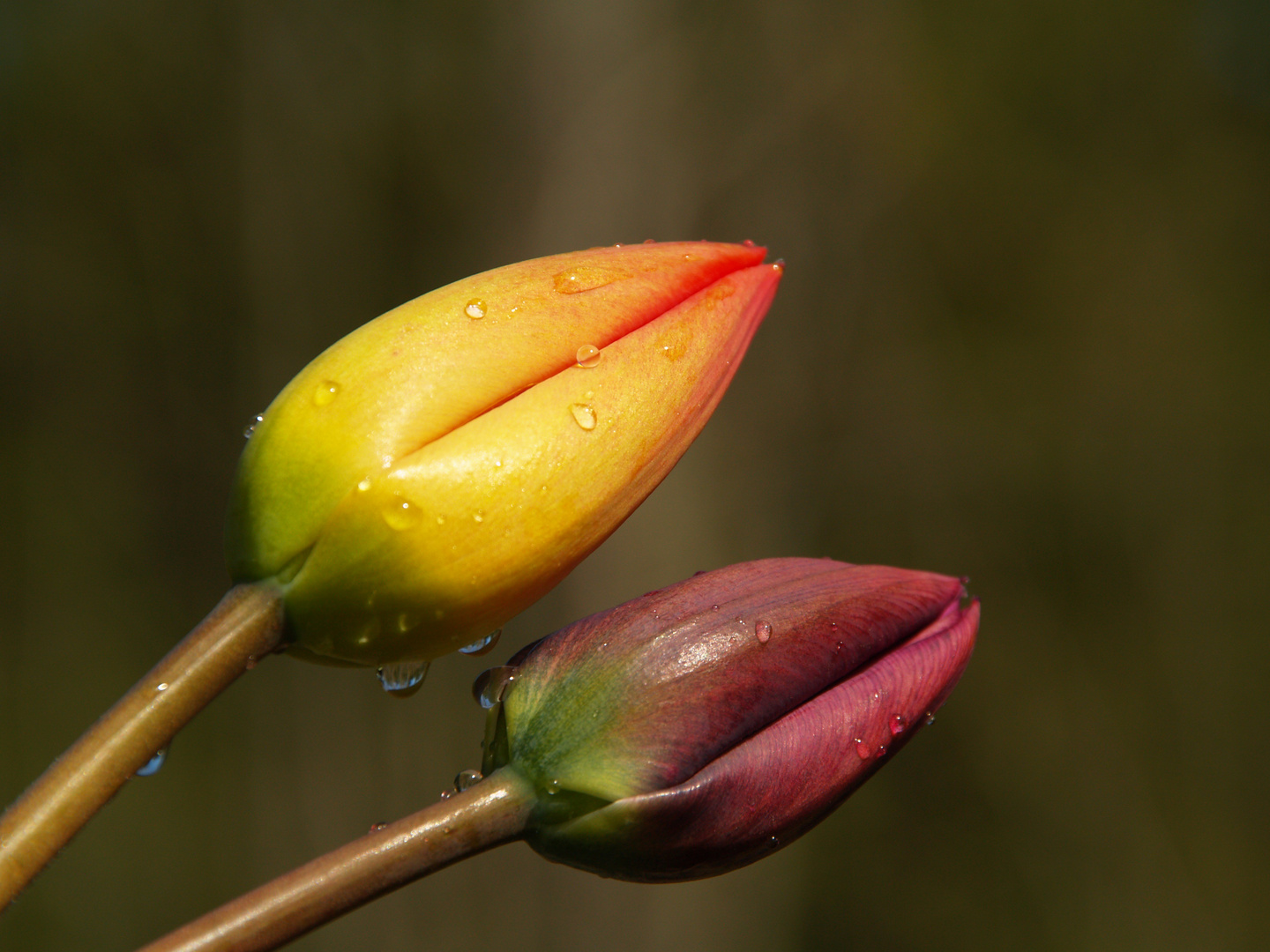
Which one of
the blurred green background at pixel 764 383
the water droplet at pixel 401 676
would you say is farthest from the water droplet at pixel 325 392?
the blurred green background at pixel 764 383

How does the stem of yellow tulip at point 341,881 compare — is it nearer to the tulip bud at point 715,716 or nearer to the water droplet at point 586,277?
the tulip bud at point 715,716

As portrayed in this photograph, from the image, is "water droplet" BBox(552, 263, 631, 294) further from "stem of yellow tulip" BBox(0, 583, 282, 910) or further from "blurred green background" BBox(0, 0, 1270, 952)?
"blurred green background" BBox(0, 0, 1270, 952)

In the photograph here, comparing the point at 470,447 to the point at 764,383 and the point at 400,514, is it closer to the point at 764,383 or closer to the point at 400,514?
the point at 400,514

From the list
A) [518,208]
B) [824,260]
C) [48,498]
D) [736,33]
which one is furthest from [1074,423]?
[48,498]

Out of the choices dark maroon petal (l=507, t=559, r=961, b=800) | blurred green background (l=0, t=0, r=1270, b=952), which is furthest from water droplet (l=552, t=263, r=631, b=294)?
blurred green background (l=0, t=0, r=1270, b=952)

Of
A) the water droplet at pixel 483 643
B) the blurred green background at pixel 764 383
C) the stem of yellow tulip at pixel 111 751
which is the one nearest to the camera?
the stem of yellow tulip at pixel 111 751

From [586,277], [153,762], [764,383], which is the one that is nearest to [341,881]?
[153,762]

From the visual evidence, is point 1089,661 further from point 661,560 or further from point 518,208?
point 518,208
